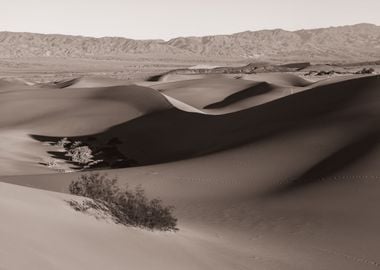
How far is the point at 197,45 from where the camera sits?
601 ft

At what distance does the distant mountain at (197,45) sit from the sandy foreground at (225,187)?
13478cm

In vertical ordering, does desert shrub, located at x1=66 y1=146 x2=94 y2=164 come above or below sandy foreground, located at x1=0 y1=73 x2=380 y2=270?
below

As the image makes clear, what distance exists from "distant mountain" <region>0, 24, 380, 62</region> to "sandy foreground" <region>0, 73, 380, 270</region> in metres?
Answer: 135

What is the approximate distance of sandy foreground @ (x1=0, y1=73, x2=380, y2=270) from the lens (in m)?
6.56

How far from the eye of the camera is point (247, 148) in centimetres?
1569

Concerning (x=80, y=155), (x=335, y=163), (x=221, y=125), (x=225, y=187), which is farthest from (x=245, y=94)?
(x=225, y=187)

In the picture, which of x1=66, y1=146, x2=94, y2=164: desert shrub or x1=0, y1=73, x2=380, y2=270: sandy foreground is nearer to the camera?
x1=0, y1=73, x2=380, y2=270: sandy foreground

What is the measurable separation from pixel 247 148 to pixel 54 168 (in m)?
6.35

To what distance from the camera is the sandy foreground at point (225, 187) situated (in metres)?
6.56

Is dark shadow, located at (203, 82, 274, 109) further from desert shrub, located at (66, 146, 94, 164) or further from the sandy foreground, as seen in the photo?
desert shrub, located at (66, 146, 94, 164)

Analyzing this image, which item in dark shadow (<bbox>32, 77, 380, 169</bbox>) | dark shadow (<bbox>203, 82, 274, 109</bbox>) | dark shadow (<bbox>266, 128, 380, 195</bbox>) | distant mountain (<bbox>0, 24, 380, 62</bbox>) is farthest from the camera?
distant mountain (<bbox>0, 24, 380, 62</bbox>)

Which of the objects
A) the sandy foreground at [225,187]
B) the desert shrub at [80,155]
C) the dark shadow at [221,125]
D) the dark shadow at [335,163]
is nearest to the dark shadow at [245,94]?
the sandy foreground at [225,187]

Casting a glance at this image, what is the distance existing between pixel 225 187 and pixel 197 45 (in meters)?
174

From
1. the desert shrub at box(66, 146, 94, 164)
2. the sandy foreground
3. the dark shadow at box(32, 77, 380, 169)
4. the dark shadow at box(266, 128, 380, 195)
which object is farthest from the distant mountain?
the dark shadow at box(266, 128, 380, 195)
